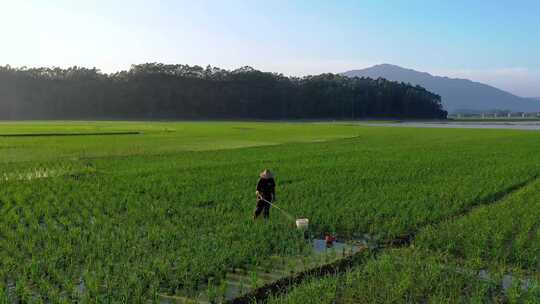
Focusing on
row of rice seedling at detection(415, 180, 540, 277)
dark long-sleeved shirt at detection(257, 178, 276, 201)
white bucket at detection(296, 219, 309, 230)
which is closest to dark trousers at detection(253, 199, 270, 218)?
dark long-sleeved shirt at detection(257, 178, 276, 201)

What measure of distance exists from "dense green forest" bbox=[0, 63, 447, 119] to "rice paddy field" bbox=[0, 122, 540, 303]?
104213mm

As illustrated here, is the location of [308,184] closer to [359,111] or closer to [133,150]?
[133,150]

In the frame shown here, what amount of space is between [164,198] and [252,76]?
425 ft

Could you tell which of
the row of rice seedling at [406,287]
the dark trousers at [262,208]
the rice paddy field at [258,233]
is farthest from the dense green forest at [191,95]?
the row of rice seedling at [406,287]

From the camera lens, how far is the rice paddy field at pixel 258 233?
25.2ft

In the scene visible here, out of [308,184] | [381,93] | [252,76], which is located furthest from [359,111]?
[308,184]

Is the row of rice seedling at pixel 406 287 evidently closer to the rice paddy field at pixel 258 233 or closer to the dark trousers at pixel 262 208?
the rice paddy field at pixel 258 233

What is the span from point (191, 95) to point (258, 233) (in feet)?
395

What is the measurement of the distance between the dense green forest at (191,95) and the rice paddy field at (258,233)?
10421cm

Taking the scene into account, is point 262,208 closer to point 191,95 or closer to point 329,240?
point 329,240

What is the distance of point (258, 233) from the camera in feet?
35.8

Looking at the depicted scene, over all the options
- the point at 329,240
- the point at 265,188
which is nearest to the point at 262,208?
the point at 265,188

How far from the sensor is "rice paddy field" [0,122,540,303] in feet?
25.2

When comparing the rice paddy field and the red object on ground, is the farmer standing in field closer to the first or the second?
the rice paddy field
